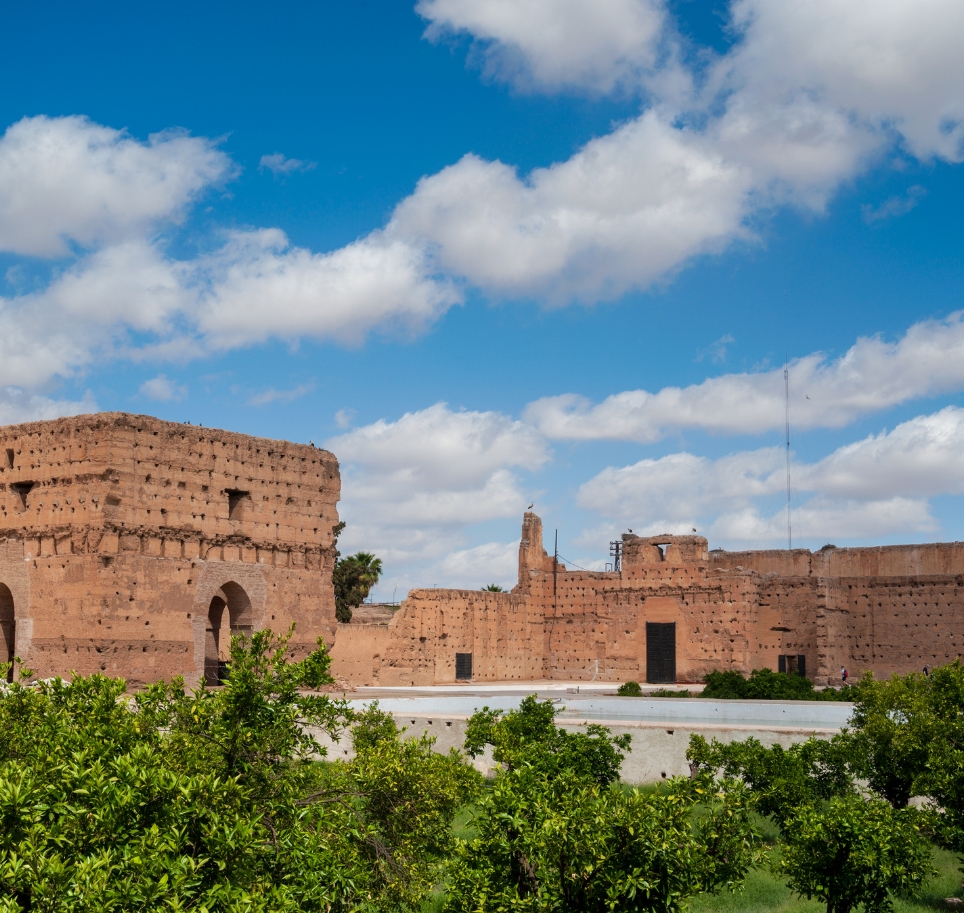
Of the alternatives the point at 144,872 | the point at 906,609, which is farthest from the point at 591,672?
the point at 144,872

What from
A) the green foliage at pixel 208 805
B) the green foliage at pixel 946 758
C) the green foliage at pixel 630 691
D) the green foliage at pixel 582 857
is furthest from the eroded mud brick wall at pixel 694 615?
the green foliage at pixel 582 857

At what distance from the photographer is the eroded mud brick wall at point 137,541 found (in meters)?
24.9

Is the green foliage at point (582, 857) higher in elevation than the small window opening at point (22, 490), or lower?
lower

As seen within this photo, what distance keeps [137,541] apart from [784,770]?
1533cm

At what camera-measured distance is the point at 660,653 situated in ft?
128

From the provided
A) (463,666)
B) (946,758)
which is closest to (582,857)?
(946,758)

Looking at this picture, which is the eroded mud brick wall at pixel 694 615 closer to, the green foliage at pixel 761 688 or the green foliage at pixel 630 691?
the green foliage at pixel 761 688

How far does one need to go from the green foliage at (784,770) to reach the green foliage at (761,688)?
14.3 m

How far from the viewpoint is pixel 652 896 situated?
845 cm

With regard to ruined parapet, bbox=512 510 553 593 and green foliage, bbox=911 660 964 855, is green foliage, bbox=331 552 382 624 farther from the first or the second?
green foliage, bbox=911 660 964 855

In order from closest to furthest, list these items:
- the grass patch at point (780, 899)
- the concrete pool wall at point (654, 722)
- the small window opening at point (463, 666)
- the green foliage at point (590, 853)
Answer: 1. the green foliage at point (590, 853)
2. the grass patch at point (780, 899)
3. the concrete pool wall at point (654, 722)
4. the small window opening at point (463, 666)

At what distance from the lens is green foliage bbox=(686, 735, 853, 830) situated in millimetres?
14633

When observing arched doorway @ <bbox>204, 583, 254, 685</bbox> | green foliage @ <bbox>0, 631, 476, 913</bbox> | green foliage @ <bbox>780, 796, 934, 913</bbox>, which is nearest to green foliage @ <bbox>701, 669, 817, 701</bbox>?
arched doorway @ <bbox>204, 583, 254, 685</bbox>

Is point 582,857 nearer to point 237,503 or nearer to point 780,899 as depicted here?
point 780,899
